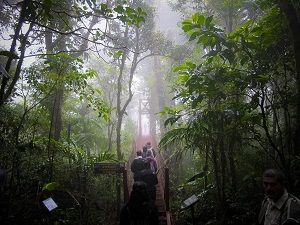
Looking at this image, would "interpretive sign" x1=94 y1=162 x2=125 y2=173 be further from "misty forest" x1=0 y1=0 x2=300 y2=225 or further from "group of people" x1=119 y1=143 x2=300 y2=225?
"group of people" x1=119 y1=143 x2=300 y2=225

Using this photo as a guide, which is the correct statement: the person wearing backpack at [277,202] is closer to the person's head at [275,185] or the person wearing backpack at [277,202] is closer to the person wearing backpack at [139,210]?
the person's head at [275,185]

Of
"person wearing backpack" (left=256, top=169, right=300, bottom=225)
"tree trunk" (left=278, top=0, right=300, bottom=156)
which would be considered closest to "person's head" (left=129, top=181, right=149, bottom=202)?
"person wearing backpack" (left=256, top=169, right=300, bottom=225)

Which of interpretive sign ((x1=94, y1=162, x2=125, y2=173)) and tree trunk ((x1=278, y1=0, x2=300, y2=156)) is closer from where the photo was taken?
tree trunk ((x1=278, y1=0, x2=300, y2=156))

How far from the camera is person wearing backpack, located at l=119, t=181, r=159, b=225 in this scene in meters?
1.73

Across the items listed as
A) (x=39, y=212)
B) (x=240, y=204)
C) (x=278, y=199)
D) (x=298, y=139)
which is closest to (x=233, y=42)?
(x=298, y=139)

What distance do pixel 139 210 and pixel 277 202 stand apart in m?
0.97

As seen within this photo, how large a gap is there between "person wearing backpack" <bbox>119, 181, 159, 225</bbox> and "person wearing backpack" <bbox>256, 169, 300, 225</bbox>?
80cm

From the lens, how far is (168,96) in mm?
14094

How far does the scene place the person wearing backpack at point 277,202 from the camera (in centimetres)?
127

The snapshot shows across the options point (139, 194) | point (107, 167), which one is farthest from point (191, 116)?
point (107, 167)

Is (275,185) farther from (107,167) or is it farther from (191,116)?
(107,167)

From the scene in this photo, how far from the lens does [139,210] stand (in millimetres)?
1735

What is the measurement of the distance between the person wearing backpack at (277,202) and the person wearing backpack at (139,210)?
80 cm

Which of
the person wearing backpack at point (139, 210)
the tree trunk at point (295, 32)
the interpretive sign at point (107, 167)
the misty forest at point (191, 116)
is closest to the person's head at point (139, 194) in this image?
the person wearing backpack at point (139, 210)
